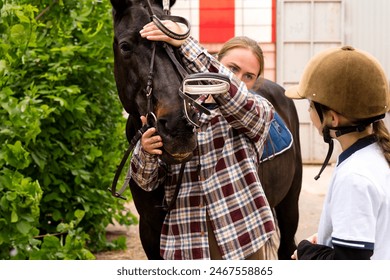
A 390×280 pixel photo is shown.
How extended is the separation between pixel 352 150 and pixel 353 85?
194 millimetres

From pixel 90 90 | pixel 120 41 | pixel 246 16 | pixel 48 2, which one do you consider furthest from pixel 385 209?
pixel 246 16

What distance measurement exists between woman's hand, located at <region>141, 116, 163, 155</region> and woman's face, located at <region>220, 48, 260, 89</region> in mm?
715

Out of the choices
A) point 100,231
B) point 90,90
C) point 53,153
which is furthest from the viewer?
point 100,231

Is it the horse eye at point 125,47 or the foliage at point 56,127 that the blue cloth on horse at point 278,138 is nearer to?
the foliage at point 56,127

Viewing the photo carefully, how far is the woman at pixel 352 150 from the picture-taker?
1970mm

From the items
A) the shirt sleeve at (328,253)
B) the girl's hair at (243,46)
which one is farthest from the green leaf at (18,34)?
the shirt sleeve at (328,253)

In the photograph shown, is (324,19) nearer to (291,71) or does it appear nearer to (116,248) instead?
(291,71)

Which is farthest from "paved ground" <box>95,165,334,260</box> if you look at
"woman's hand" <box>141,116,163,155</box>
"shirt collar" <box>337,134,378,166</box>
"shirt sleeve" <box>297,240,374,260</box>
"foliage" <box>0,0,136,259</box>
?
"shirt collar" <box>337,134,378,166</box>

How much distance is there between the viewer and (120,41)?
2.96 metres

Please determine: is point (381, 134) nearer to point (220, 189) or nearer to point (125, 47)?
point (220, 189)

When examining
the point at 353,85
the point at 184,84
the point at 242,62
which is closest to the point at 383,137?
the point at 353,85

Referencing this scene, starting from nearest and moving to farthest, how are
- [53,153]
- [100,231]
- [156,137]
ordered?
[156,137] < [53,153] < [100,231]

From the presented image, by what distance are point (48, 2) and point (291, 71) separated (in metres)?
6.31

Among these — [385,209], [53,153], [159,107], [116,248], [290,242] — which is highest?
[159,107]
